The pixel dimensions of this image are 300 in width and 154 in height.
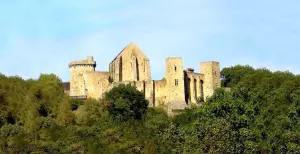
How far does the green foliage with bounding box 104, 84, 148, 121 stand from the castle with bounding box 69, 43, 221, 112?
7.68 ft

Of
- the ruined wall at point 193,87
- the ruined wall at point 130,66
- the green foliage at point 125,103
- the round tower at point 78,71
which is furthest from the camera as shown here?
the round tower at point 78,71

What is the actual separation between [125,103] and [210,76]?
9569 millimetres

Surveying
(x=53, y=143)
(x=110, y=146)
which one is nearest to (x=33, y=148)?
(x=53, y=143)

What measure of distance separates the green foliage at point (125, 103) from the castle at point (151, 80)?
92.1 inches

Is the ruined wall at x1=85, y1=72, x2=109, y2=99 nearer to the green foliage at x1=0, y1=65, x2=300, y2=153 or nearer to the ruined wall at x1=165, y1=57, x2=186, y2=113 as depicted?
the green foliage at x1=0, y1=65, x2=300, y2=153

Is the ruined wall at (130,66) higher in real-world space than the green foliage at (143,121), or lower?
higher

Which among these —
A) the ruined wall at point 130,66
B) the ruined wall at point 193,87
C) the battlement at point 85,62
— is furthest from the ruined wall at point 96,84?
the ruined wall at point 193,87

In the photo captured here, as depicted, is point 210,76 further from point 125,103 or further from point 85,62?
point 85,62

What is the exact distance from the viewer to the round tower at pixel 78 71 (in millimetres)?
90688

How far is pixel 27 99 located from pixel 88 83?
789cm

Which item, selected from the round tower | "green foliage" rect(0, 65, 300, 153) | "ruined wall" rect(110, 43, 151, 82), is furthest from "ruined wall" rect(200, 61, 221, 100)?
the round tower

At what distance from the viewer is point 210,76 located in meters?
86.6

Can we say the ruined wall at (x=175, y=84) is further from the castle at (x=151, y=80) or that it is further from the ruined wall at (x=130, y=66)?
the ruined wall at (x=130, y=66)

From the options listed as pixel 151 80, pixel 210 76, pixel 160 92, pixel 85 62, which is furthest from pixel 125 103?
pixel 85 62
